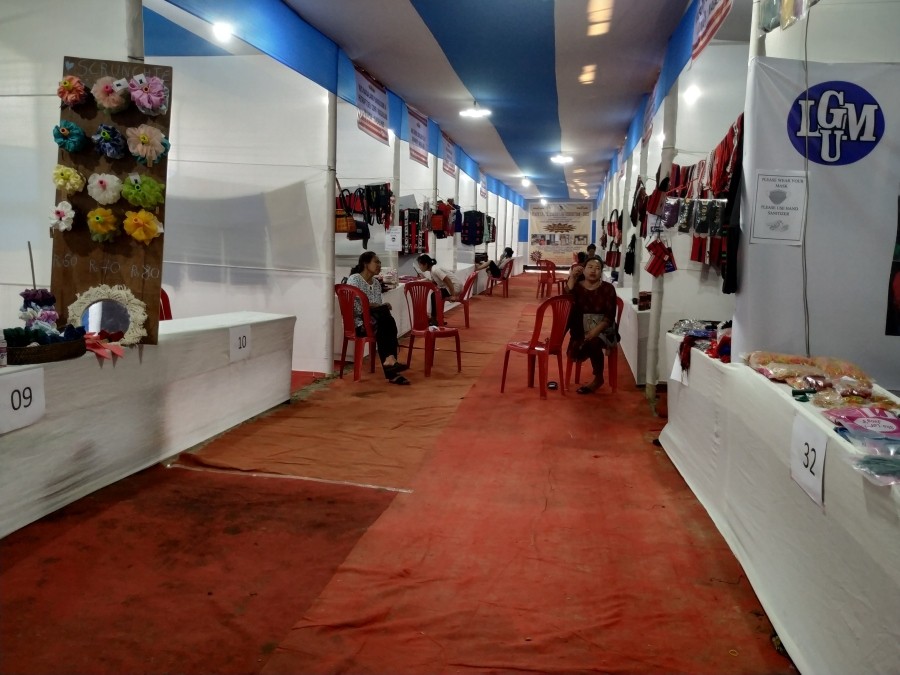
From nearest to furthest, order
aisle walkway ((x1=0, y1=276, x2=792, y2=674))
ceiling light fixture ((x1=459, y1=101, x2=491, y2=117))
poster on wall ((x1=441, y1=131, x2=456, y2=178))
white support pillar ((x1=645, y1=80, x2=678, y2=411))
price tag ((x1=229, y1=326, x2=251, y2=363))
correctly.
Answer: aisle walkway ((x1=0, y1=276, x2=792, y2=674)) → price tag ((x1=229, y1=326, x2=251, y2=363)) → white support pillar ((x1=645, y1=80, x2=678, y2=411)) → ceiling light fixture ((x1=459, y1=101, x2=491, y2=117)) → poster on wall ((x1=441, y1=131, x2=456, y2=178))

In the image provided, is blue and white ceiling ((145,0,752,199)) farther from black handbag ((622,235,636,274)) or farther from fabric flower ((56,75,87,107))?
black handbag ((622,235,636,274))

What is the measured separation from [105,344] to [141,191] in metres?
0.81

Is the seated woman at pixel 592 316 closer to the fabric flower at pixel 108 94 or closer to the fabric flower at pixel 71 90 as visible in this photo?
the fabric flower at pixel 108 94

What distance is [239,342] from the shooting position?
4523 millimetres

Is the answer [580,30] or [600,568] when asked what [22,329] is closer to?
[600,568]

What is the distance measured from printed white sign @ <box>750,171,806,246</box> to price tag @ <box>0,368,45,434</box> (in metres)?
3.20

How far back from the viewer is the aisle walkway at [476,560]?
2115 millimetres

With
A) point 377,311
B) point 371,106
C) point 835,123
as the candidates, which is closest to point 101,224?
point 377,311

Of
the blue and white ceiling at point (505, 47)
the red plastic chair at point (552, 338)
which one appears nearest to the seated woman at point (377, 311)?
the red plastic chair at point (552, 338)

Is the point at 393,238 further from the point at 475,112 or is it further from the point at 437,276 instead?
the point at 475,112

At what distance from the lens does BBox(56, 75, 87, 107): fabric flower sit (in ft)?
10.9

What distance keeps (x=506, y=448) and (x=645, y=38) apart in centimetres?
390

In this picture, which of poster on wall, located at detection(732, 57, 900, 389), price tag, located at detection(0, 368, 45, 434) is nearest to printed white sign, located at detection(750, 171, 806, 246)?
poster on wall, located at detection(732, 57, 900, 389)

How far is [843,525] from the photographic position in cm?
183
